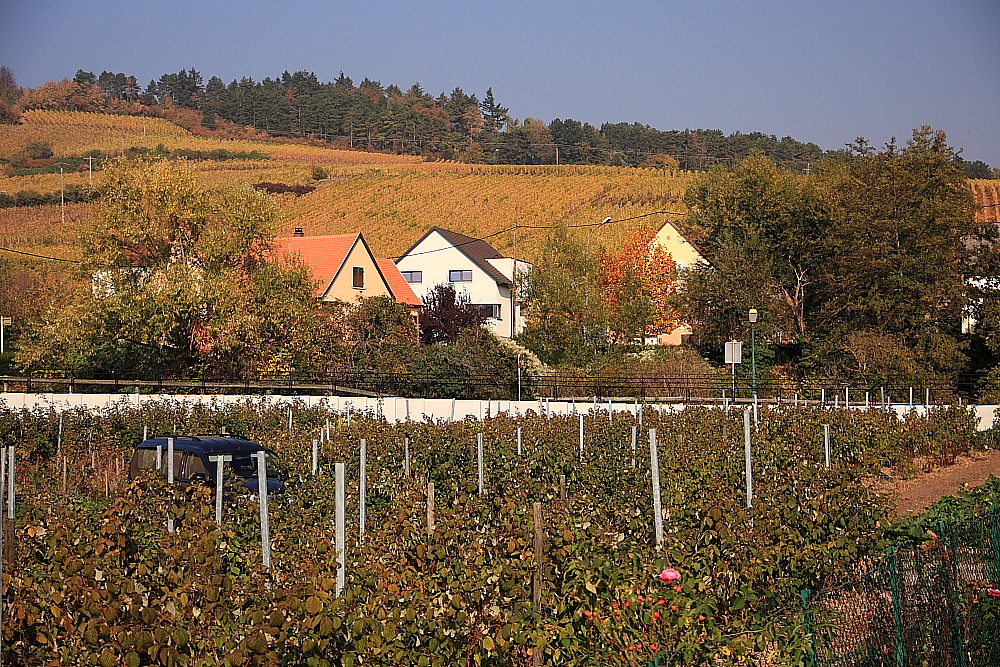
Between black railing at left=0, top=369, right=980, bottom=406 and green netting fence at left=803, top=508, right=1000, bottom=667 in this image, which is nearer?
green netting fence at left=803, top=508, right=1000, bottom=667

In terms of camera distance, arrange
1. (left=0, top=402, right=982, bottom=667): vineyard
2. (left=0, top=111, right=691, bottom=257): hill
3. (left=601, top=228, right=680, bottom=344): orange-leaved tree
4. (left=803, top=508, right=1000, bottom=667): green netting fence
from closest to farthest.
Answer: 1. (left=0, top=402, right=982, bottom=667): vineyard
2. (left=803, top=508, right=1000, bottom=667): green netting fence
3. (left=601, top=228, right=680, bottom=344): orange-leaved tree
4. (left=0, top=111, right=691, bottom=257): hill

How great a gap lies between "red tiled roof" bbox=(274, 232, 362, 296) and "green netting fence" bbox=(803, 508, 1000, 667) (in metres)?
39.0

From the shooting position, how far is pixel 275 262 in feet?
108

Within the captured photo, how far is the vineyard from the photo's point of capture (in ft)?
13.5

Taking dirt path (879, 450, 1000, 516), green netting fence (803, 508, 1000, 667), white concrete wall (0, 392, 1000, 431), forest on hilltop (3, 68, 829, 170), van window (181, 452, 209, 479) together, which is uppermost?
forest on hilltop (3, 68, 829, 170)

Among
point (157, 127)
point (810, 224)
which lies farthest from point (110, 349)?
point (157, 127)

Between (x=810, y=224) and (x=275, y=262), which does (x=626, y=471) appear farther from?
(x=810, y=224)

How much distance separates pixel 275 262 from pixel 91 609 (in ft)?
97.0

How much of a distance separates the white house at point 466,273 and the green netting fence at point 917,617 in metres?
50.0

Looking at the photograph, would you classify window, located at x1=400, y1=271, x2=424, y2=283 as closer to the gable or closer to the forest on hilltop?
the gable

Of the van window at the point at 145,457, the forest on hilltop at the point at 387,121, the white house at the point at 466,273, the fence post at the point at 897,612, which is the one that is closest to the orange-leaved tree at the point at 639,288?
the white house at the point at 466,273

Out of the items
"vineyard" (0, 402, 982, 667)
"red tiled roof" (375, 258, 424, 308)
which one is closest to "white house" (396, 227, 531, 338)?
"red tiled roof" (375, 258, 424, 308)

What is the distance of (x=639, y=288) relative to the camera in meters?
47.6

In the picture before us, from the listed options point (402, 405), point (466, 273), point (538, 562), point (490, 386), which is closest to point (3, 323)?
point (490, 386)
